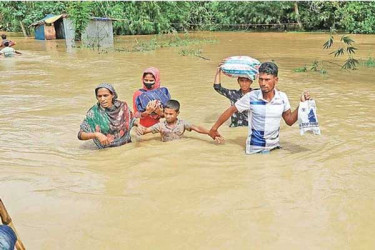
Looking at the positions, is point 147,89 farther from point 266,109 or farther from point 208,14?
point 208,14

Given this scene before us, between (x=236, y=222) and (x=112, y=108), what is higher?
(x=112, y=108)

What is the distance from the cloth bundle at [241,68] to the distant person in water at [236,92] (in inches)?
4.7

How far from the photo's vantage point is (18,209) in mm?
3729

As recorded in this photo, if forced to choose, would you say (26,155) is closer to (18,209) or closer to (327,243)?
(18,209)

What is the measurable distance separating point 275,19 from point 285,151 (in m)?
31.4

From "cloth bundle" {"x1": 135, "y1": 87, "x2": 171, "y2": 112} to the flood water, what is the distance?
46 centimetres

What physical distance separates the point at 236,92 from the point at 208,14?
33.7 m

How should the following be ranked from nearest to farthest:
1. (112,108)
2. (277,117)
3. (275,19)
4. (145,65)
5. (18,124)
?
(277,117)
(112,108)
(18,124)
(145,65)
(275,19)

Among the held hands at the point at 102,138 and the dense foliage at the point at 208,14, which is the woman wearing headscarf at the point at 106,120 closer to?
the held hands at the point at 102,138

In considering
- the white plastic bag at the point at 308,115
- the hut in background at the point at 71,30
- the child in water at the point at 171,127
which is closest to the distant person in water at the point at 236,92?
the child in water at the point at 171,127

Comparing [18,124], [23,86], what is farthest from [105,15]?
[18,124]

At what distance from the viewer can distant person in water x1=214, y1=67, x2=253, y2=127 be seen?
17.6 ft

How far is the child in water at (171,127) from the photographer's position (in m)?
5.20

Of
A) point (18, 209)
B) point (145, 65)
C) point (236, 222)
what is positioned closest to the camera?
point (236, 222)
